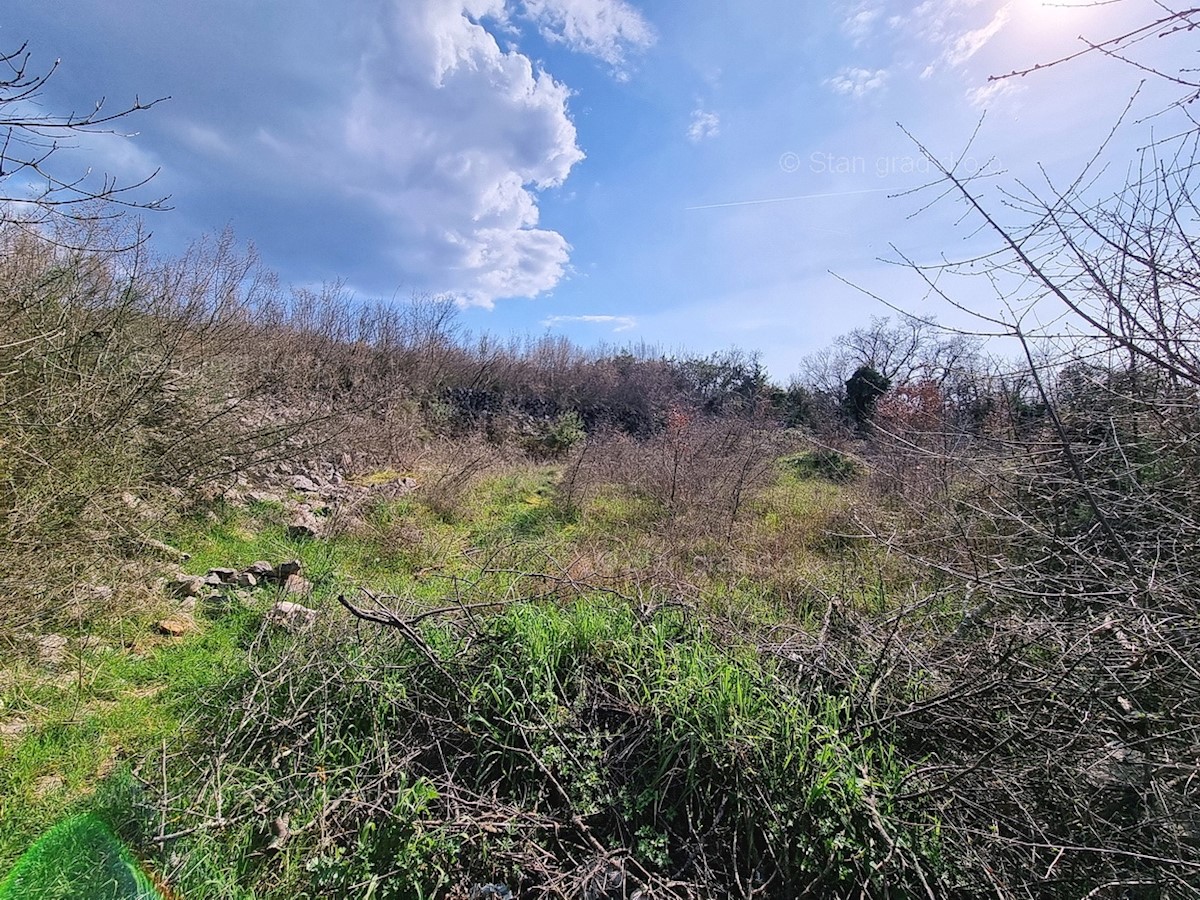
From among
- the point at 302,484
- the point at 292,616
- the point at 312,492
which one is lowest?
the point at 292,616

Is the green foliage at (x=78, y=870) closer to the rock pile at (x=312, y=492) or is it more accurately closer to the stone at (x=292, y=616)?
the stone at (x=292, y=616)

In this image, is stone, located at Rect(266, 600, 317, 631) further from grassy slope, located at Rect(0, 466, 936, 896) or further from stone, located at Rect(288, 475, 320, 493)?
stone, located at Rect(288, 475, 320, 493)

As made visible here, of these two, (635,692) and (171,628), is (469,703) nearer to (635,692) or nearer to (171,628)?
(635,692)

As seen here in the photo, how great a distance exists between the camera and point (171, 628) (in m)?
3.45

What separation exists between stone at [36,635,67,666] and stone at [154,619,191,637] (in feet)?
1.54

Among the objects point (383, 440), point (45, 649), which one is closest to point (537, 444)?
point (383, 440)

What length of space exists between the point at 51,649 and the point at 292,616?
50.8 inches

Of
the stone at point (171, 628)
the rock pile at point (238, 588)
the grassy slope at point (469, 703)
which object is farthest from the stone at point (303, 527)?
the stone at point (171, 628)

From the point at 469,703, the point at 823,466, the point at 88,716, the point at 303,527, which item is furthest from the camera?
the point at 823,466

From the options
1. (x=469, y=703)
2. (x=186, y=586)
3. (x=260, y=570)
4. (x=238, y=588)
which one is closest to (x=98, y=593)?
(x=186, y=586)

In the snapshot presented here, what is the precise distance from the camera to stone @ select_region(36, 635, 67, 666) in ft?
9.43

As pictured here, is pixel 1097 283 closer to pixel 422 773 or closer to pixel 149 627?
pixel 422 773

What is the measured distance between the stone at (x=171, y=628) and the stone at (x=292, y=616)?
0.68m

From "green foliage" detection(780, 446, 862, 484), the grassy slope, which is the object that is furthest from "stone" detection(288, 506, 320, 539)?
"green foliage" detection(780, 446, 862, 484)
